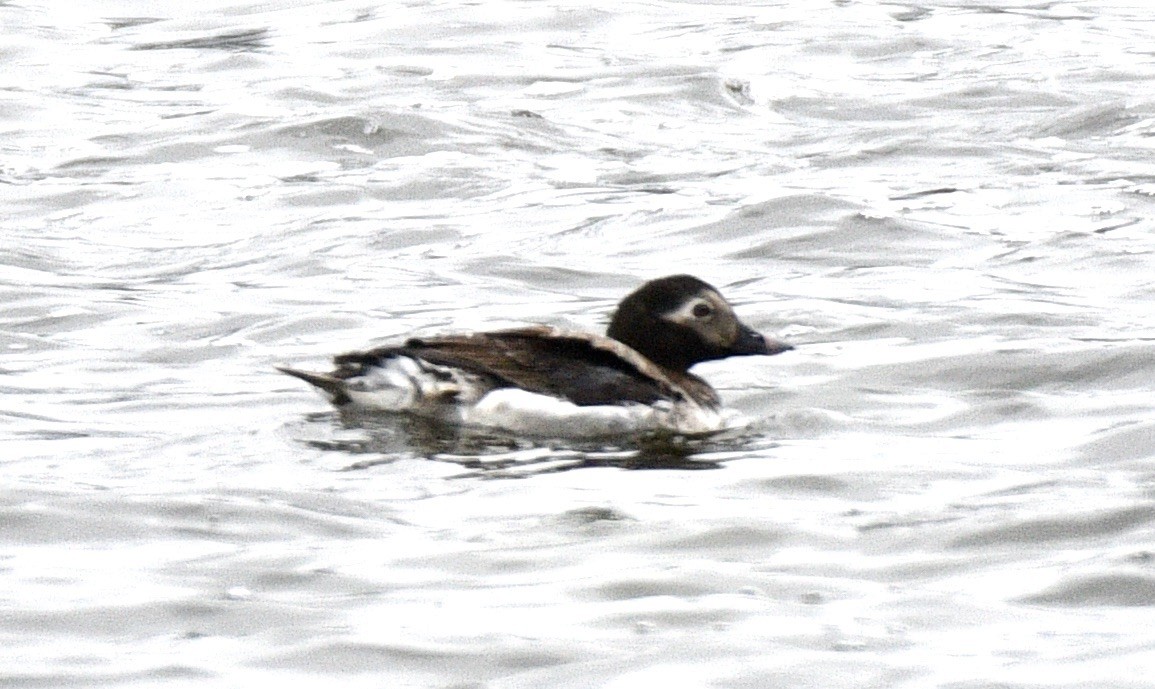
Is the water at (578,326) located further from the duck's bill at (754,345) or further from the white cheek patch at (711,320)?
the white cheek patch at (711,320)

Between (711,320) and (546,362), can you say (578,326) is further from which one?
(546,362)

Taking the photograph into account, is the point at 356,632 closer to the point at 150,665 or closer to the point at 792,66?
the point at 150,665

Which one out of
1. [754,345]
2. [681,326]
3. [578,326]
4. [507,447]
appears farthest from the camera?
[578,326]

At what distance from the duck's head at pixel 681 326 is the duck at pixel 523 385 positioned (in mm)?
309

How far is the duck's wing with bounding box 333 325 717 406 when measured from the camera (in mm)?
10484

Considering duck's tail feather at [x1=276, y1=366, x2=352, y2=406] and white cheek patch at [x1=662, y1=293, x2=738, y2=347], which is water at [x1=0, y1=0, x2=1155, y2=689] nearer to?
duck's tail feather at [x1=276, y1=366, x2=352, y2=406]

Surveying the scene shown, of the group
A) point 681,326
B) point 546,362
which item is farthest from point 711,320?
point 546,362

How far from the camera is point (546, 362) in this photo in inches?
416

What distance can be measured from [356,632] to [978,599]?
68.6 inches

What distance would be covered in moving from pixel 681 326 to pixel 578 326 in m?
2.03

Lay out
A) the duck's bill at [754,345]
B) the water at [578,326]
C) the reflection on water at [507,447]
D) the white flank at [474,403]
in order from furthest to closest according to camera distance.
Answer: the duck's bill at [754,345], the white flank at [474,403], the reflection on water at [507,447], the water at [578,326]

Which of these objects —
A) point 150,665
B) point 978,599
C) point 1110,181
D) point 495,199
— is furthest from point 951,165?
point 150,665

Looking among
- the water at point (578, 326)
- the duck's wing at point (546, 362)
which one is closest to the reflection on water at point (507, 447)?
the water at point (578, 326)

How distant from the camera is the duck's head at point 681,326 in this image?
1107 centimetres
